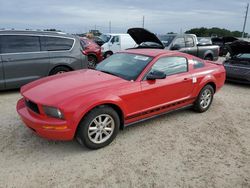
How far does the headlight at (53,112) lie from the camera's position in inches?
123

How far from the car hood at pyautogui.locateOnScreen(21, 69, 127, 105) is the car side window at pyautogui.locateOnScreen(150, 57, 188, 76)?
2.75 ft

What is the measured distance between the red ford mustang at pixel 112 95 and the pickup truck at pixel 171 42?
15.6ft

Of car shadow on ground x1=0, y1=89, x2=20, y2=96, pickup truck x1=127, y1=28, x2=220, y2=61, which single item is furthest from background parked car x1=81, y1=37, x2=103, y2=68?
car shadow on ground x1=0, y1=89, x2=20, y2=96

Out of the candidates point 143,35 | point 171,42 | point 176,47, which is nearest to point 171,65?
point 143,35

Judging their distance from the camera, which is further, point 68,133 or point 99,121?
point 99,121

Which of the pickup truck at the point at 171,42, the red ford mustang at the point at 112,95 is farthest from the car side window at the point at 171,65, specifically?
the pickup truck at the point at 171,42

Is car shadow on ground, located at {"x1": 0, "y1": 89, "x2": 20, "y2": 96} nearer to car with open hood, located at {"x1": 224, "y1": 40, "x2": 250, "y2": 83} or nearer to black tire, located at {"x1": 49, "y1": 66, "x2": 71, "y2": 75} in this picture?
black tire, located at {"x1": 49, "y1": 66, "x2": 71, "y2": 75}

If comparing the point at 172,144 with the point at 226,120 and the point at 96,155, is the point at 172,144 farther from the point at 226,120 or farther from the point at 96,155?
the point at 226,120

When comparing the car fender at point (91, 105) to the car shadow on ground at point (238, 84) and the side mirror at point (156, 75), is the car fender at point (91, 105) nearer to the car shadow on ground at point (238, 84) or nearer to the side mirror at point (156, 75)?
the side mirror at point (156, 75)

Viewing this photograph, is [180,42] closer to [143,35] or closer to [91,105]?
[143,35]

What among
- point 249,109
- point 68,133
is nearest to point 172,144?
point 68,133

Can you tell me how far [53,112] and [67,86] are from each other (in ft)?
1.90

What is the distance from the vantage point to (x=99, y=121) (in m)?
3.46

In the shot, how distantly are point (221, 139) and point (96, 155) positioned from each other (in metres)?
2.15
